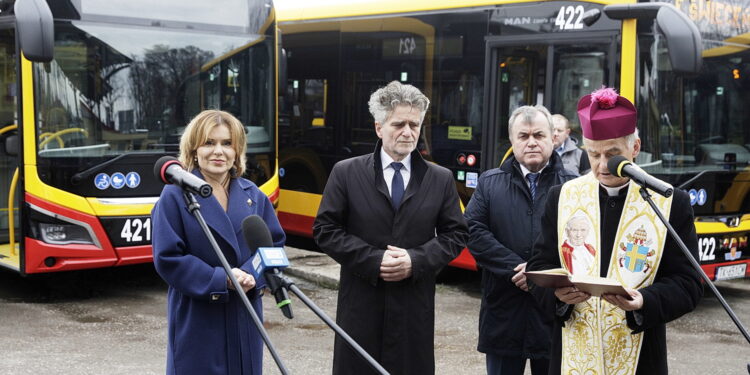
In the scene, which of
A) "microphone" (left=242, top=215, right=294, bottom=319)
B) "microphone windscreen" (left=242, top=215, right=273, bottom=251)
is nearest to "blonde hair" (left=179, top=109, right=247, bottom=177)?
"microphone windscreen" (left=242, top=215, right=273, bottom=251)

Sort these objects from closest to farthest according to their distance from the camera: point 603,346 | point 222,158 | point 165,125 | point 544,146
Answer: point 603,346 → point 222,158 → point 544,146 → point 165,125

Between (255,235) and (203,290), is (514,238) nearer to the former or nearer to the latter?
(203,290)

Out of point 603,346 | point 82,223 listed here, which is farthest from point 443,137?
point 603,346

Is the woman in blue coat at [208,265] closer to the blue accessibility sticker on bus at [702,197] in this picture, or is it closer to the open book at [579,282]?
the open book at [579,282]

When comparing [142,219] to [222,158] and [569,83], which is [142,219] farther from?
[222,158]

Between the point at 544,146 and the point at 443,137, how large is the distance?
4.74m

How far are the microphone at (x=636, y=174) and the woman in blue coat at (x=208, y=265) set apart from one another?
1.39 metres

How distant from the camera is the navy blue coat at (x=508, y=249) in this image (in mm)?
4805

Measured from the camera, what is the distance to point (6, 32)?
867cm

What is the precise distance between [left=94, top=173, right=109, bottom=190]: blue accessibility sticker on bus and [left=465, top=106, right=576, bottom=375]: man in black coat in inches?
169

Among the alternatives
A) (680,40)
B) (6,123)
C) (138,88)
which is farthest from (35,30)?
(680,40)

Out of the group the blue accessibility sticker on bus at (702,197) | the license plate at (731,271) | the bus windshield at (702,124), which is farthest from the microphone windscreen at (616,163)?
the license plate at (731,271)

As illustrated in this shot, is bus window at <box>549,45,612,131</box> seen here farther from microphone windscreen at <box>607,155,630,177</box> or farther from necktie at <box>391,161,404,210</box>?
microphone windscreen at <box>607,155,630,177</box>

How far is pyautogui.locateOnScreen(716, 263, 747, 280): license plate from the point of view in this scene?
869 centimetres
